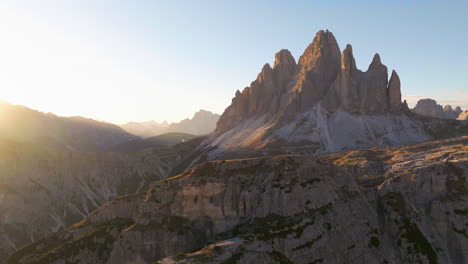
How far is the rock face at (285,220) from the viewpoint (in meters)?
72.2

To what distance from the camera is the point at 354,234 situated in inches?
2972

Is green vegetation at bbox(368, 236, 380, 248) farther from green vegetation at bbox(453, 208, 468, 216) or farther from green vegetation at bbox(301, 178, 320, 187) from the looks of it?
green vegetation at bbox(453, 208, 468, 216)

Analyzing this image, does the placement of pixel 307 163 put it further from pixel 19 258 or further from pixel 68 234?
pixel 19 258

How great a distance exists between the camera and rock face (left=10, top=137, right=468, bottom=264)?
72250 mm

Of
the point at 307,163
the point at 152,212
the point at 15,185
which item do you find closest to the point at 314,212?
the point at 307,163

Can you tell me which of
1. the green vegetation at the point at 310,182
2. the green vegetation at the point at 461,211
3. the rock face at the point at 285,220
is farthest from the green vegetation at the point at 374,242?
the green vegetation at the point at 461,211

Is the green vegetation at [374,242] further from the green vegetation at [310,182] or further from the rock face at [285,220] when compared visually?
the green vegetation at [310,182]

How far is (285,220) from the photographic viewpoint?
76.9 m

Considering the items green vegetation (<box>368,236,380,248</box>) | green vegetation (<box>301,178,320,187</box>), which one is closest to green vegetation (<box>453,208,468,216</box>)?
green vegetation (<box>368,236,380,248</box>)

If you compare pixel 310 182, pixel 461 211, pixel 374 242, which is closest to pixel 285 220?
pixel 310 182

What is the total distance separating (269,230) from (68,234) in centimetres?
6106

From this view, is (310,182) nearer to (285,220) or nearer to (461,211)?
(285,220)

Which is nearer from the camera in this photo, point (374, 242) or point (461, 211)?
point (374, 242)

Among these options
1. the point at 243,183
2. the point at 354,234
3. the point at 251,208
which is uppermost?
the point at 243,183
